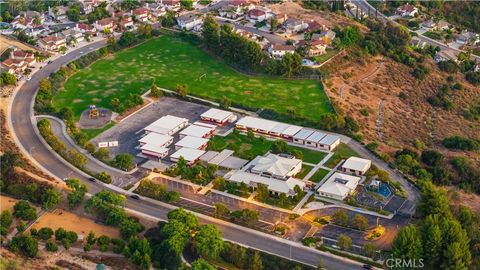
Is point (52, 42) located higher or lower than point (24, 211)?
lower

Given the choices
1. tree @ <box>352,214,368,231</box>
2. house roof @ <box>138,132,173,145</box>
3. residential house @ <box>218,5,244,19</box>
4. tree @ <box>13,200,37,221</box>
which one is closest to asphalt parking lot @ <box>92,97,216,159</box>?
house roof @ <box>138,132,173,145</box>

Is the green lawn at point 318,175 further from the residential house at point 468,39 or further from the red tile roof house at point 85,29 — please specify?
the residential house at point 468,39

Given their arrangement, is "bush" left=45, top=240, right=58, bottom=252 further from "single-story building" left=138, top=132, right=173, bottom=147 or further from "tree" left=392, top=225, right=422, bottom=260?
"tree" left=392, top=225, right=422, bottom=260

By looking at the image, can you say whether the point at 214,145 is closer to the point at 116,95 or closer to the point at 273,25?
the point at 116,95

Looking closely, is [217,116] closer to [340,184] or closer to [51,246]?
[340,184]

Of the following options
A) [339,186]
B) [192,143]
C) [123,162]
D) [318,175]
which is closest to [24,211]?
[123,162]

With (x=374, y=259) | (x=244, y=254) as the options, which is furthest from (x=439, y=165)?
(x=244, y=254)
